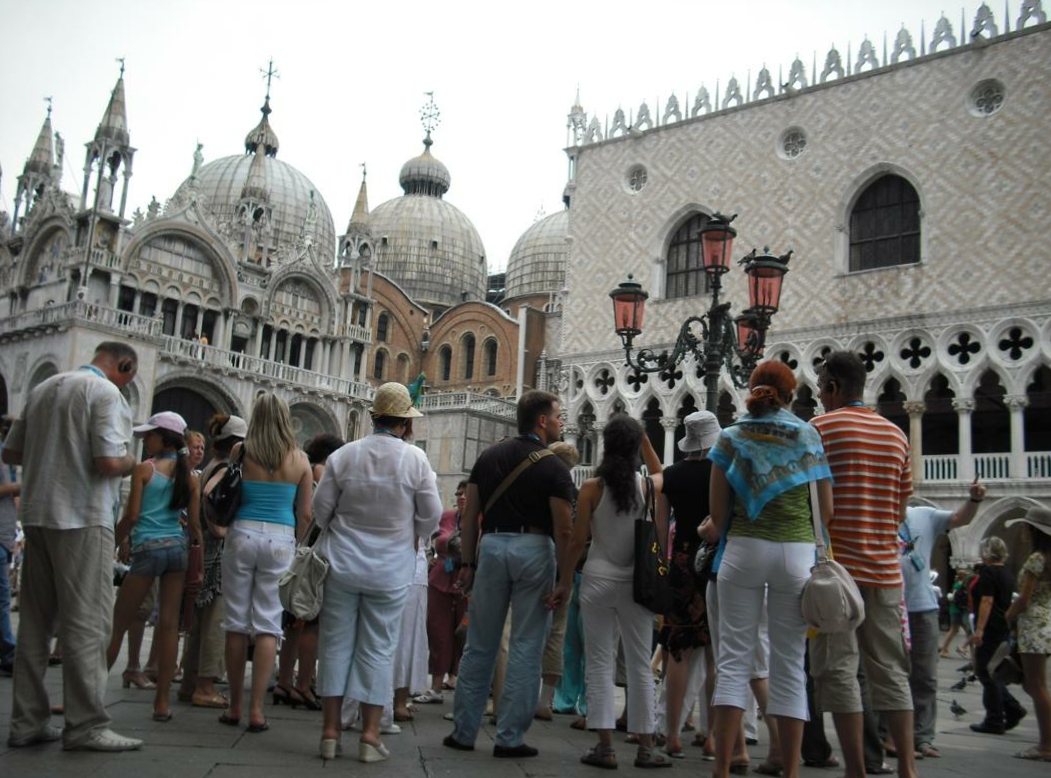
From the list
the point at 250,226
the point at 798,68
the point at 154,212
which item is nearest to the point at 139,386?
the point at 154,212

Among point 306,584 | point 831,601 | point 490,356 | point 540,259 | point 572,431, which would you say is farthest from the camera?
point 540,259

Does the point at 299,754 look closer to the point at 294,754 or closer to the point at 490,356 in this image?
the point at 294,754

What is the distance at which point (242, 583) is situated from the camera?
16.5 ft

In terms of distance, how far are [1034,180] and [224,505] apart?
1966 centimetres

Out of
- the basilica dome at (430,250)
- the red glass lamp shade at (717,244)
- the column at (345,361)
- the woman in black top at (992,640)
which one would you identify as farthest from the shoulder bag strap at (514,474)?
the basilica dome at (430,250)

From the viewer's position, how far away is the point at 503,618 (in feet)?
16.4

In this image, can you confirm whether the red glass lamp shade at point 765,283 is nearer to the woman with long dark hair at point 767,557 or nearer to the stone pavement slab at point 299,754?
the stone pavement slab at point 299,754

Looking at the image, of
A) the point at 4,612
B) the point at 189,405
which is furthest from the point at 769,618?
A: the point at 189,405

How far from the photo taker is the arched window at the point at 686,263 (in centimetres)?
2500

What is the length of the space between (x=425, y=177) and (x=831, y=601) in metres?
50.1

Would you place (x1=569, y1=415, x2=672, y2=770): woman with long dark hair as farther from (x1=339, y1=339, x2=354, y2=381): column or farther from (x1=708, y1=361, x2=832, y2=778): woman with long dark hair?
(x1=339, y1=339, x2=354, y2=381): column

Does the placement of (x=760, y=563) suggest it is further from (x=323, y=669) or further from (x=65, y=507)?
(x=65, y=507)

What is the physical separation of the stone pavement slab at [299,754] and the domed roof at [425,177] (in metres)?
47.4

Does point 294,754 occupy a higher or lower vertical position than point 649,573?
lower
